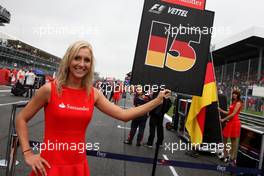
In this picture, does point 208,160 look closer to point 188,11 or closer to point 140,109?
point 188,11

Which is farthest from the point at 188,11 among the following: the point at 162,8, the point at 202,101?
the point at 202,101

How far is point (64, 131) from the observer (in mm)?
2379

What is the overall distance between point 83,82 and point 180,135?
920 cm

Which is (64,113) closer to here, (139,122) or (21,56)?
(139,122)

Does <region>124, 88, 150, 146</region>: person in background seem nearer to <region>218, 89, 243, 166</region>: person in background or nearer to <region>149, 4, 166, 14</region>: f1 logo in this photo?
<region>218, 89, 243, 166</region>: person in background

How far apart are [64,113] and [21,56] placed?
7209 centimetres

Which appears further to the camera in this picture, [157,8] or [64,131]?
[157,8]

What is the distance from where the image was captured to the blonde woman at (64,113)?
7.76 ft

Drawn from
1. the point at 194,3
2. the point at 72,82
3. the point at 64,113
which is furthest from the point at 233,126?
the point at 64,113

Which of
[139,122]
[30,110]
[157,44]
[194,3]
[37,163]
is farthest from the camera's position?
[139,122]

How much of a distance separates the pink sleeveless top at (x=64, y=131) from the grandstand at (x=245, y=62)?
24171 mm

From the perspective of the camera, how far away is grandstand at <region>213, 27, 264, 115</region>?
1104 inches

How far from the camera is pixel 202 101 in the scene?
23.3 ft

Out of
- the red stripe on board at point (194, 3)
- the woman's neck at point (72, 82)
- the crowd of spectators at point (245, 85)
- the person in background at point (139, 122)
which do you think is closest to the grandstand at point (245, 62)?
the crowd of spectators at point (245, 85)
